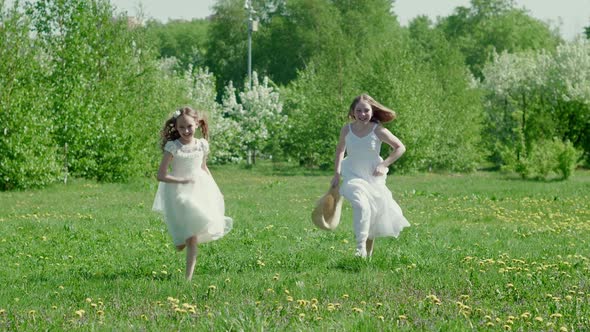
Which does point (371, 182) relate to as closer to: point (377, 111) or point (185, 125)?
point (377, 111)

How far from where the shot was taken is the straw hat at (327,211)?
10656 mm

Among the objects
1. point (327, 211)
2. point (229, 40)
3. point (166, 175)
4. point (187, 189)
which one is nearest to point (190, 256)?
point (187, 189)

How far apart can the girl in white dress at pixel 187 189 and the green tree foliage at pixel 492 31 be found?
75.8m

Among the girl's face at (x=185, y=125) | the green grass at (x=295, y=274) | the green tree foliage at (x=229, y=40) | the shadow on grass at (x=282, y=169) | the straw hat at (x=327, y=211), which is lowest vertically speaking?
the shadow on grass at (x=282, y=169)

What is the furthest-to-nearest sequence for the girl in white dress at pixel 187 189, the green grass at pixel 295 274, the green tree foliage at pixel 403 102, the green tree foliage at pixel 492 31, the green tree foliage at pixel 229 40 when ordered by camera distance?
the green tree foliage at pixel 492 31
the green tree foliage at pixel 229 40
the green tree foliage at pixel 403 102
the girl in white dress at pixel 187 189
the green grass at pixel 295 274

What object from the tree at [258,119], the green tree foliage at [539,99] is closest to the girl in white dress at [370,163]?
the green tree foliage at [539,99]

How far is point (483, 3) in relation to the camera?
301ft

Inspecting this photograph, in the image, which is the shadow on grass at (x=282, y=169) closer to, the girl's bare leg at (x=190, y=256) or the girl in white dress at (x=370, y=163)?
the girl in white dress at (x=370, y=163)

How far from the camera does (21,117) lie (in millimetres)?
28062

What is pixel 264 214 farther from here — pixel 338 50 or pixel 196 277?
pixel 338 50

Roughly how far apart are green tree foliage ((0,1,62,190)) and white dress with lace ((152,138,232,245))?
63.6 feet

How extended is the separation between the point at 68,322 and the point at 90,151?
86.0 feet

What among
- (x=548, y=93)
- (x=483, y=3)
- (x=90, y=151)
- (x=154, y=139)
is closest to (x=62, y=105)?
(x=90, y=151)

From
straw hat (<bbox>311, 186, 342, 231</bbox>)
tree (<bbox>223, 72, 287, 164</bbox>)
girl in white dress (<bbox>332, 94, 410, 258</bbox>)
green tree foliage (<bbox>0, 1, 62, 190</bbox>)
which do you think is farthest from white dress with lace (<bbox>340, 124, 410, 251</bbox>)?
tree (<bbox>223, 72, 287, 164</bbox>)
